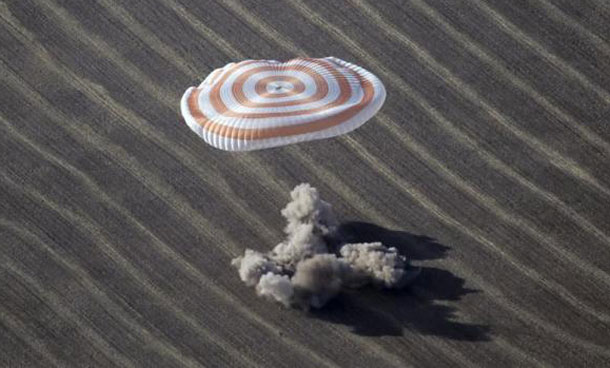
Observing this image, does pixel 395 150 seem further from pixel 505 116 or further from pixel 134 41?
pixel 134 41

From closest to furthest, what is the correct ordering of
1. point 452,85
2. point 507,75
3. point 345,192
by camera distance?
point 345,192 < point 452,85 < point 507,75

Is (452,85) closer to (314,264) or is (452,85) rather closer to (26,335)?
(314,264)

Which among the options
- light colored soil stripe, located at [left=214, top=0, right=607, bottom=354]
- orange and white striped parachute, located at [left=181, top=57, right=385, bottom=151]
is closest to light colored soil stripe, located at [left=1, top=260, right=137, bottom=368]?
orange and white striped parachute, located at [left=181, top=57, right=385, bottom=151]

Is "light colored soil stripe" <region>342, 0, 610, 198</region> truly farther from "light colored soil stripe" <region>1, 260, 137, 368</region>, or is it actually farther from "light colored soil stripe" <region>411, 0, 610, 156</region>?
"light colored soil stripe" <region>1, 260, 137, 368</region>

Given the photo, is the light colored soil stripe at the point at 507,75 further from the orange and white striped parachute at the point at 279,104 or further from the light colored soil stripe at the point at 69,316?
the light colored soil stripe at the point at 69,316

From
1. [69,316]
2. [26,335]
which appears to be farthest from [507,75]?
[26,335]

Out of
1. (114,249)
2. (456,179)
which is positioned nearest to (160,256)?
(114,249)
